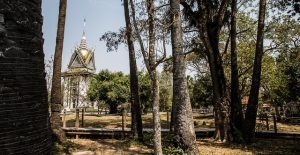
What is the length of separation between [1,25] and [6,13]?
0.11 m

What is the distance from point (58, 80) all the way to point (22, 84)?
1143cm

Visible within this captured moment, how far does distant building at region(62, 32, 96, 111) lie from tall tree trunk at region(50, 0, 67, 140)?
44.2 meters

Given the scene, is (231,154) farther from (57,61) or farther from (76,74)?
(76,74)

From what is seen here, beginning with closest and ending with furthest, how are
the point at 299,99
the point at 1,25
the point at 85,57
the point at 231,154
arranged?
the point at 1,25
the point at 231,154
the point at 299,99
the point at 85,57

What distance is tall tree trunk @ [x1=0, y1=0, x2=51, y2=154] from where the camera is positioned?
245 centimetres

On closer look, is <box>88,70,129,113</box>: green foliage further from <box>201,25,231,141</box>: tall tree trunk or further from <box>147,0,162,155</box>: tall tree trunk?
<box>147,0,162,155</box>: tall tree trunk

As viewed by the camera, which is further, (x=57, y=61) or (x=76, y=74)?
(x=76, y=74)

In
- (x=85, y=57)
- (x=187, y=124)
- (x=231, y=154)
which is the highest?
(x=85, y=57)

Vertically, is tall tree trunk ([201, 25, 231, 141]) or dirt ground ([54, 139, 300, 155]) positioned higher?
tall tree trunk ([201, 25, 231, 141])

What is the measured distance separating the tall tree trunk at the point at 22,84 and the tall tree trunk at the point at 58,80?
431 inches

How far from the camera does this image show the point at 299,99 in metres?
32.7

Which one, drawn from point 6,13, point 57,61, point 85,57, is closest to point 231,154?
point 57,61

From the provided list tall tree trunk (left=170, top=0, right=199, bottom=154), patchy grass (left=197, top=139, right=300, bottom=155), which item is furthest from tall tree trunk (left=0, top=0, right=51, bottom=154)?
patchy grass (left=197, top=139, right=300, bottom=155)

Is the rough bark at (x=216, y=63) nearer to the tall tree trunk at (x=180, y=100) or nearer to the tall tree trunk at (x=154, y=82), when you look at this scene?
the tall tree trunk at (x=180, y=100)
